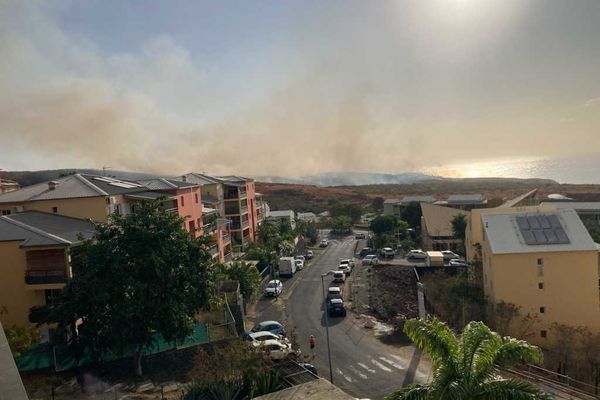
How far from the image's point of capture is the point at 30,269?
79.3ft

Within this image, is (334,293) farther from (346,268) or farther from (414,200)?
(414,200)

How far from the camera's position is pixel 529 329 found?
2811 cm

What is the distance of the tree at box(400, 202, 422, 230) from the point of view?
71.6 m

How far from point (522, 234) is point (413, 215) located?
138 feet

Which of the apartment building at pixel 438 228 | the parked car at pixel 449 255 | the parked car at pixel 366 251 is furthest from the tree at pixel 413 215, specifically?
the parked car at pixel 449 255

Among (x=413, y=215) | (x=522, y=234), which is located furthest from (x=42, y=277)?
(x=413, y=215)

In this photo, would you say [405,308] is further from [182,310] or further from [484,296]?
[182,310]

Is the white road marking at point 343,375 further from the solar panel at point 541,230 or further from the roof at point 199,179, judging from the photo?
the roof at point 199,179

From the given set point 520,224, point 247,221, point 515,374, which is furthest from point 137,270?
point 247,221

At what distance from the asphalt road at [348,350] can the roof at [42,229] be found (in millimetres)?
13192

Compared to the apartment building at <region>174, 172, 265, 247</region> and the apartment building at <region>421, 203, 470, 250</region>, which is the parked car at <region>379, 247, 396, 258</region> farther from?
the apartment building at <region>174, 172, 265, 247</region>

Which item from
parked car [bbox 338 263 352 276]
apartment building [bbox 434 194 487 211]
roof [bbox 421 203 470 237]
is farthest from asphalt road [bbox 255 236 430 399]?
apartment building [bbox 434 194 487 211]

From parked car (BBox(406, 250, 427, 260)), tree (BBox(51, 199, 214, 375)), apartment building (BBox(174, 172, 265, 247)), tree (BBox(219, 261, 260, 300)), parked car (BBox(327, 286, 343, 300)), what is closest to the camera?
tree (BBox(51, 199, 214, 375))

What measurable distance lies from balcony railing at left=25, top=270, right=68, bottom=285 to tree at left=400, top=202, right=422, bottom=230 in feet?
183
